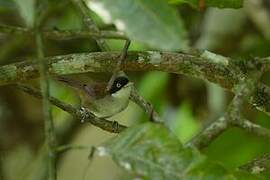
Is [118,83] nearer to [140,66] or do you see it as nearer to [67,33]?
[140,66]

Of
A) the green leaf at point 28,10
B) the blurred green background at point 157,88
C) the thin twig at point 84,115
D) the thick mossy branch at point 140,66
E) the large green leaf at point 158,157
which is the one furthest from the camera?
the blurred green background at point 157,88

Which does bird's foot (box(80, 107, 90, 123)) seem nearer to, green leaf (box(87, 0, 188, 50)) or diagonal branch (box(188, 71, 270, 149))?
diagonal branch (box(188, 71, 270, 149))

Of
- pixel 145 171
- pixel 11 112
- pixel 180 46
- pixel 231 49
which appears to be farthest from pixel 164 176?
pixel 11 112

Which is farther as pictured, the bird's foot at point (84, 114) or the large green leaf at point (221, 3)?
the bird's foot at point (84, 114)

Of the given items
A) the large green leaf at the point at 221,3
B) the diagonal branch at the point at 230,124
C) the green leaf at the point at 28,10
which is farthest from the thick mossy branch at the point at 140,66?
the green leaf at the point at 28,10

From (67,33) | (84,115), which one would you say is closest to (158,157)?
(67,33)

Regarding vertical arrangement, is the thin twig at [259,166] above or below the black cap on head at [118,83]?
below

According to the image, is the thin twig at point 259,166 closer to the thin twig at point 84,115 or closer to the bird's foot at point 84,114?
the thin twig at point 84,115
